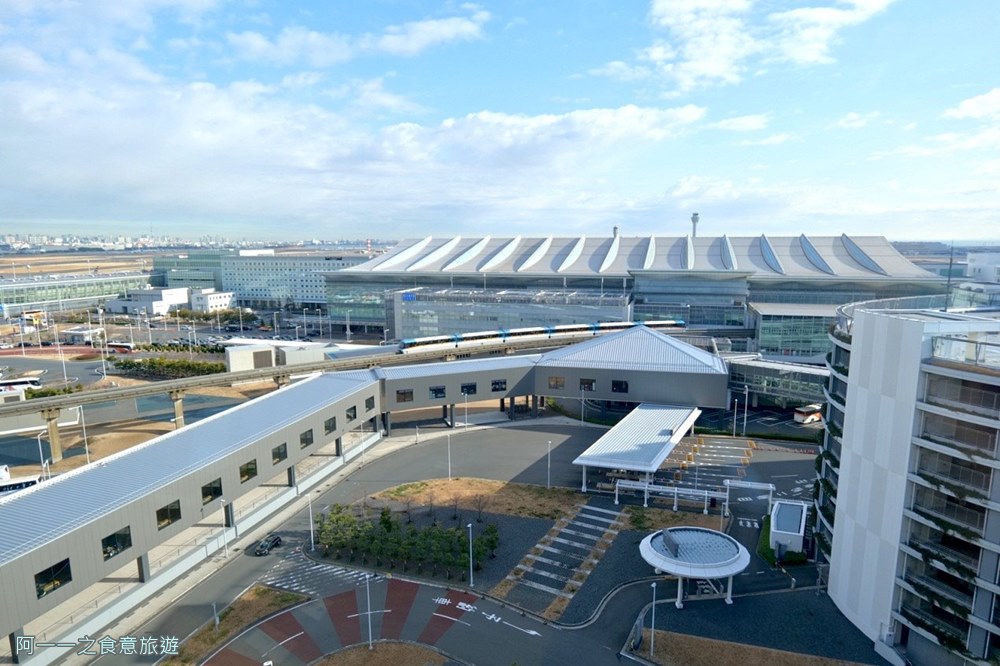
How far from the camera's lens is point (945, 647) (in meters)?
16.9

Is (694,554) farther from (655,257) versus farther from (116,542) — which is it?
(655,257)

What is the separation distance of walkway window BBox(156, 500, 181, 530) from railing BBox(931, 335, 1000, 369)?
1096 inches

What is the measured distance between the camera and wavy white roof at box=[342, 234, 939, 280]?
7106 cm

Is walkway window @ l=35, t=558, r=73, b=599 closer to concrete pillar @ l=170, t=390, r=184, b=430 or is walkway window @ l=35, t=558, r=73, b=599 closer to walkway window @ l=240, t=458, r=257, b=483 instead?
walkway window @ l=240, t=458, r=257, b=483

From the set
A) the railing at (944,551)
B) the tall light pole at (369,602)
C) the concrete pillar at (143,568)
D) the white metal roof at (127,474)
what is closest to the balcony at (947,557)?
the railing at (944,551)

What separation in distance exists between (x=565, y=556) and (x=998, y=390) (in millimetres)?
16495

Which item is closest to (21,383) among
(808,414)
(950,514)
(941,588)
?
(941,588)

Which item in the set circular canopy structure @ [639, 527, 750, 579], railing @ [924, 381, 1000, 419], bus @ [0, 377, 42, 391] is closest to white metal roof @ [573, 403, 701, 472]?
circular canopy structure @ [639, 527, 750, 579]

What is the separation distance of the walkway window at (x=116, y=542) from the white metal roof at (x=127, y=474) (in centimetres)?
98

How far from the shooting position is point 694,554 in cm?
2202

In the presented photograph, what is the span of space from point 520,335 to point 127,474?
42.1 meters

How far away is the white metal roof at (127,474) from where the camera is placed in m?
18.4

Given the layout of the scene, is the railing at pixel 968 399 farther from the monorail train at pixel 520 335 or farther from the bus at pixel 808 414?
the monorail train at pixel 520 335

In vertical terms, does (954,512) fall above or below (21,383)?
above
